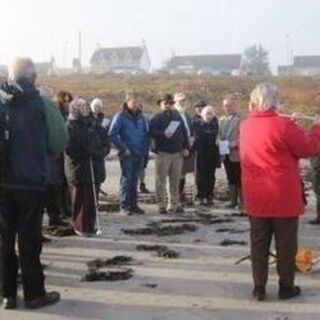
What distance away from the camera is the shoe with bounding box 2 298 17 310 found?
690 cm

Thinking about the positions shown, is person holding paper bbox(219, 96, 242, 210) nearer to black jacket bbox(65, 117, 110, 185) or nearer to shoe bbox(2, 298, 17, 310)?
black jacket bbox(65, 117, 110, 185)

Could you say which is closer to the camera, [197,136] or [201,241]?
[201,241]

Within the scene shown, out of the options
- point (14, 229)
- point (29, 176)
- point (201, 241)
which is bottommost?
point (201, 241)

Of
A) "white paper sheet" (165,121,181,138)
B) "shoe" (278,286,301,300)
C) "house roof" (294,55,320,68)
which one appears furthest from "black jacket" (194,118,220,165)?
"house roof" (294,55,320,68)

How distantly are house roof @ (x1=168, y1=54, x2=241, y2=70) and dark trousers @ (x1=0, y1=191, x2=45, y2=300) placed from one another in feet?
404

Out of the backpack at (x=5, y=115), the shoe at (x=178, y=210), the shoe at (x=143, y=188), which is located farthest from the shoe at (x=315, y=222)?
the backpack at (x=5, y=115)

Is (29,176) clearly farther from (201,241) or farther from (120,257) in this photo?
(201,241)

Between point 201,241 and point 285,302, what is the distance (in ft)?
10.3

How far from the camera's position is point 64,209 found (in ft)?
39.0

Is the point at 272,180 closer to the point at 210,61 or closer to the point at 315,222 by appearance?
the point at 315,222

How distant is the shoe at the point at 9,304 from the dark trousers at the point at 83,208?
3580 mm

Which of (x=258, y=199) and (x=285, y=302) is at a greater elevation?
(x=258, y=199)

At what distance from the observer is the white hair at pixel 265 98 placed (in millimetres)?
7016

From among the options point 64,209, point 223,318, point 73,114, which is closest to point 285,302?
point 223,318
